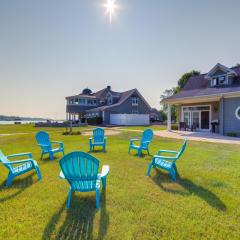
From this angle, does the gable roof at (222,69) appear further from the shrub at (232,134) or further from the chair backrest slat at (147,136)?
the chair backrest slat at (147,136)

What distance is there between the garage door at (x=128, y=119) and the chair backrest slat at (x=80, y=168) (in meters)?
27.9

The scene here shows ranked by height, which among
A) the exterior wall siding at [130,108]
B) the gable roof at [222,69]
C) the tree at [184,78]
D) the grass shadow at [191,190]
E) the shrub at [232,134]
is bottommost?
the grass shadow at [191,190]

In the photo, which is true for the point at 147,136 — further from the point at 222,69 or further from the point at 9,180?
the point at 222,69

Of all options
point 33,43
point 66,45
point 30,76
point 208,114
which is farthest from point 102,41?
point 208,114

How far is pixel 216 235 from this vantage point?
2.49 meters

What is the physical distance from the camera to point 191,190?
3996 millimetres

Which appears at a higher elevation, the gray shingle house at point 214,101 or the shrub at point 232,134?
the gray shingle house at point 214,101

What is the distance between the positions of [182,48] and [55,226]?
51.2 ft

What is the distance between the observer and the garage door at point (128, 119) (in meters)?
31.3

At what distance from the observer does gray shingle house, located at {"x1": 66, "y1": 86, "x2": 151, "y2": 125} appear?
3250cm

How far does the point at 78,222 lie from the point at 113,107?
30.2m

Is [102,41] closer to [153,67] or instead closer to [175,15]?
[175,15]

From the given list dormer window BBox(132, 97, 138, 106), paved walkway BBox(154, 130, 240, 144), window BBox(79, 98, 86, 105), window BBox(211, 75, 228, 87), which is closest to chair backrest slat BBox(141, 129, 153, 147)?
paved walkway BBox(154, 130, 240, 144)

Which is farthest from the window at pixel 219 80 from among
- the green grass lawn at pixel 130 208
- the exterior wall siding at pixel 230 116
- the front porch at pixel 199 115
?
the green grass lawn at pixel 130 208
